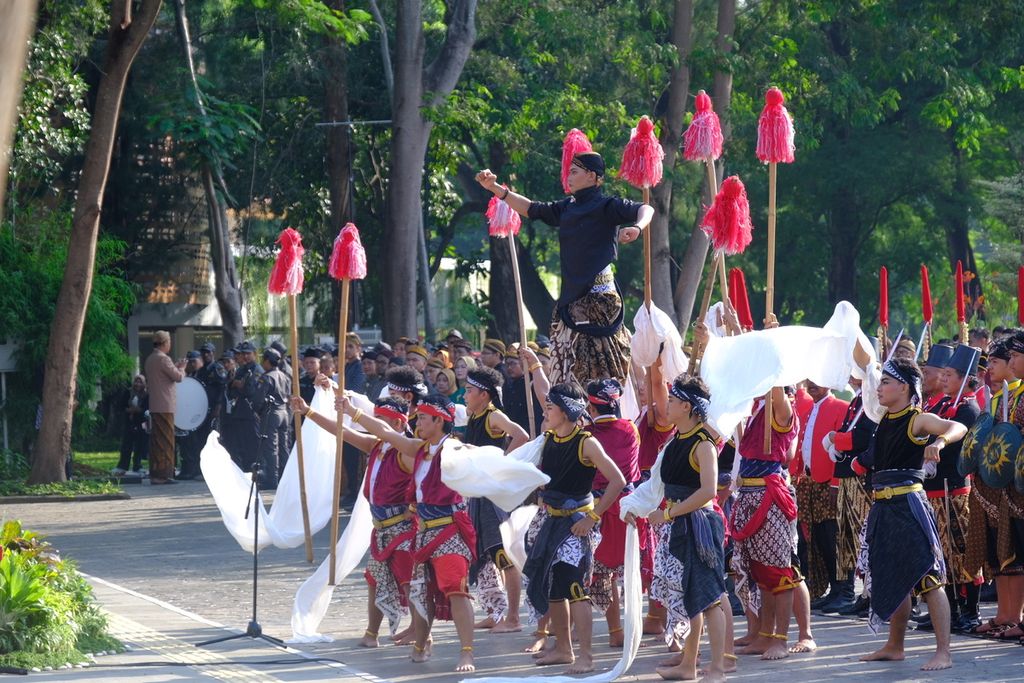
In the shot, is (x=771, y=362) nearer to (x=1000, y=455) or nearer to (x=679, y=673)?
(x=1000, y=455)

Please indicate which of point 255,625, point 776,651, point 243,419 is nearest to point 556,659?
point 776,651

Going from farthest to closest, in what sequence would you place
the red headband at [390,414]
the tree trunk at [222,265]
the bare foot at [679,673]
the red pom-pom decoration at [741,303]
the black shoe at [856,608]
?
the tree trunk at [222,265] → the black shoe at [856,608] → the red headband at [390,414] → the red pom-pom decoration at [741,303] → the bare foot at [679,673]

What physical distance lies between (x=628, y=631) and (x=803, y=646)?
4.61 ft

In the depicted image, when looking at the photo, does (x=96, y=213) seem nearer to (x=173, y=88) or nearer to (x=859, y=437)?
(x=173, y=88)

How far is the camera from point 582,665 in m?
8.27

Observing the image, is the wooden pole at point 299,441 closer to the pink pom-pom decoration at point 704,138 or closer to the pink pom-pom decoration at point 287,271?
the pink pom-pom decoration at point 287,271

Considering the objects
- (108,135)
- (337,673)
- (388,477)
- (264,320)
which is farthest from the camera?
(264,320)

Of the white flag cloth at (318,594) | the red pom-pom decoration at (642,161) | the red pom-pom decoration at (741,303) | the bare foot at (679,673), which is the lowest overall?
the bare foot at (679,673)

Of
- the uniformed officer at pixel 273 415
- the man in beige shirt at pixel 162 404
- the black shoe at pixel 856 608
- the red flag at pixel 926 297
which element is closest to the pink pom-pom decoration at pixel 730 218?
the red flag at pixel 926 297

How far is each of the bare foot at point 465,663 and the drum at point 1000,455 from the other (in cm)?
341

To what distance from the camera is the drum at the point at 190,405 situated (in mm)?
21406

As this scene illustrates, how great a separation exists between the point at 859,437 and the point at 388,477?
3455 mm

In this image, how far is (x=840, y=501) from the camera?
10.6m

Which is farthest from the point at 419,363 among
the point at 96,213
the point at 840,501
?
the point at 840,501
